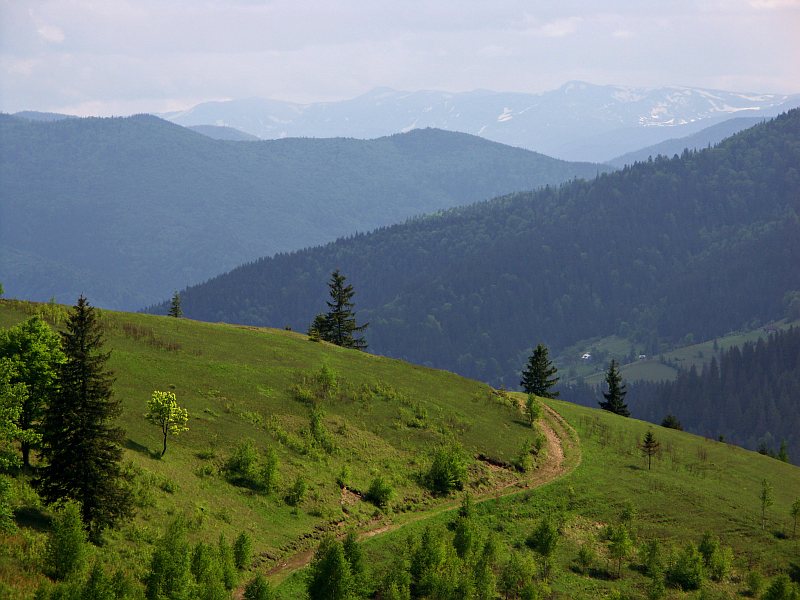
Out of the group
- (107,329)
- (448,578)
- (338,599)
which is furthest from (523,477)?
(107,329)

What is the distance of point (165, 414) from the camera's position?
57.5 meters

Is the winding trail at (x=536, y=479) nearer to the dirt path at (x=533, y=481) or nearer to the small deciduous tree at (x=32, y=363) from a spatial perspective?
the dirt path at (x=533, y=481)

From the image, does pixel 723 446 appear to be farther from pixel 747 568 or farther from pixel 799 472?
pixel 747 568

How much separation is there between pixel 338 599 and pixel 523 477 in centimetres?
3275

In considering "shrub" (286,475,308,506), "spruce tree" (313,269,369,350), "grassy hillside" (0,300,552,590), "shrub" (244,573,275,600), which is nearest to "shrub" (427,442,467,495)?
"grassy hillside" (0,300,552,590)

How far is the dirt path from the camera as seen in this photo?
52756 mm

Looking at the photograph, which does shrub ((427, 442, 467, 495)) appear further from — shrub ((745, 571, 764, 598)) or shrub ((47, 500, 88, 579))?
shrub ((47, 500, 88, 579))

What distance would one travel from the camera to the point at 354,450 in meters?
69.8

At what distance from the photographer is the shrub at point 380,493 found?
63.9m

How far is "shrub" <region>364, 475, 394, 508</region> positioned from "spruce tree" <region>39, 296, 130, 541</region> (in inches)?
884

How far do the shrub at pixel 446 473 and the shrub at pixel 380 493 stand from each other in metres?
5.98

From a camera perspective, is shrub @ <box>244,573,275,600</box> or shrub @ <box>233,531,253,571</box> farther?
shrub @ <box>233,531,253,571</box>

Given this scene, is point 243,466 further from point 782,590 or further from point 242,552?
point 782,590

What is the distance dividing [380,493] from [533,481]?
679 inches
